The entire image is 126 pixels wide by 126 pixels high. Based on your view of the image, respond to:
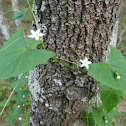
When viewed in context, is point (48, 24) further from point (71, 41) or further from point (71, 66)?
point (71, 66)

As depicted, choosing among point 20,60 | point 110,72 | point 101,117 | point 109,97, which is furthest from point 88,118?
point 20,60

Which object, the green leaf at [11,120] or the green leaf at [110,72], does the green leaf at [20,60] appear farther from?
the green leaf at [11,120]

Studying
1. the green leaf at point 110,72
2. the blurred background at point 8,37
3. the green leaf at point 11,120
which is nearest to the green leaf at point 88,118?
the blurred background at point 8,37

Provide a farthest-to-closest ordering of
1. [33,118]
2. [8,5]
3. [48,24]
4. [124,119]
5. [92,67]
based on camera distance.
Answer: [8,5]
[124,119]
[33,118]
[48,24]
[92,67]

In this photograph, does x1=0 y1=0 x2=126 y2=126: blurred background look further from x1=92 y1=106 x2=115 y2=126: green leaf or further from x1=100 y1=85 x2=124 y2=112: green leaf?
x1=100 y1=85 x2=124 y2=112: green leaf

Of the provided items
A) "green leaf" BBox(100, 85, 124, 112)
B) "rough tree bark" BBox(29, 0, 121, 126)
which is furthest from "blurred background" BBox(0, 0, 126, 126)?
"green leaf" BBox(100, 85, 124, 112)

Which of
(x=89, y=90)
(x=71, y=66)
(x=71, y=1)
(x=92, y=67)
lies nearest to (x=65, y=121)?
(x=89, y=90)
